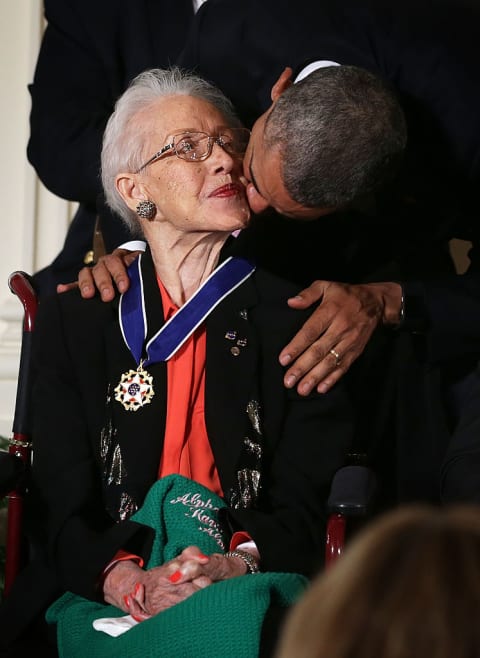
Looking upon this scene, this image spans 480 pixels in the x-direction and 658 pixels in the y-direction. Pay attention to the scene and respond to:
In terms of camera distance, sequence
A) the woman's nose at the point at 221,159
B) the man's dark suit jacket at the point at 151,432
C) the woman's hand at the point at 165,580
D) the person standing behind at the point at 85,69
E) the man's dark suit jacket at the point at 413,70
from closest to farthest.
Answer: the woman's hand at the point at 165,580 < the man's dark suit jacket at the point at 151,432 < the woman's nose at the point at 221,159 < the man's dark suit jacket at the point at 413,70 < the person standing behind at the point at 85,69

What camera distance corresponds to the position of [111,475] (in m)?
2.39

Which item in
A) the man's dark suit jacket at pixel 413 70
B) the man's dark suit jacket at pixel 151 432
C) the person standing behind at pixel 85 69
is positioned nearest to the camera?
the man's dark suit jacket at pixel 151 432

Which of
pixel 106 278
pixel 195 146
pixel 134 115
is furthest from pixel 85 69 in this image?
pixel 106 278

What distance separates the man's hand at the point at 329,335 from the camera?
96.4 inches

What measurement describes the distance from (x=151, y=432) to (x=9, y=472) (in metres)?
0.33

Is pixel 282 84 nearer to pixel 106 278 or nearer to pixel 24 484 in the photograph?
pixel 106 278

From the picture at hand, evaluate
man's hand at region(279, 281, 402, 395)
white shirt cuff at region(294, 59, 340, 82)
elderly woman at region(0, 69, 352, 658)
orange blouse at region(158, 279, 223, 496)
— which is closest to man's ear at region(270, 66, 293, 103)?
white shirt cuff at region(294, 59, 340, 82)

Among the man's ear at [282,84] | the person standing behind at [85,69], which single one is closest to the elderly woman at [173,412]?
the man's ear at [282,84]

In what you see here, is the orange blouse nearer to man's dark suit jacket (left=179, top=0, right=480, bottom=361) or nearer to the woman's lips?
the woman's lips

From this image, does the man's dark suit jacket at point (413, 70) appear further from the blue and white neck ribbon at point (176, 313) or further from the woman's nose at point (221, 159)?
the blue and white neck ribbon at point (176, 313)

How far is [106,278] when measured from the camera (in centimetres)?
257

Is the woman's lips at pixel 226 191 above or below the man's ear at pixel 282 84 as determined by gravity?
below

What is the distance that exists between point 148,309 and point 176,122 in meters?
0.48

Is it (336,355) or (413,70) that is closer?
(336,355)
